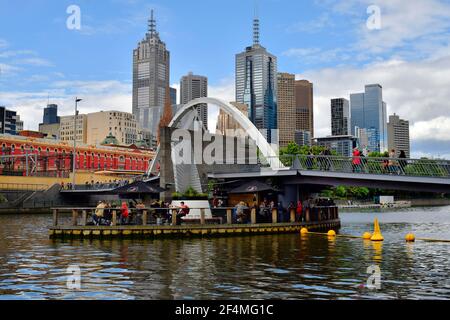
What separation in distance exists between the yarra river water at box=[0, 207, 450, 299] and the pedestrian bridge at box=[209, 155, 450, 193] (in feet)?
16.4

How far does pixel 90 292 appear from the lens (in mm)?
16281

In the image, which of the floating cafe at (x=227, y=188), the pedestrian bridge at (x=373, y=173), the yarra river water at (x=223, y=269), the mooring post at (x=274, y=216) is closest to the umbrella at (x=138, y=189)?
the floating cafe at (x=227, y=188)

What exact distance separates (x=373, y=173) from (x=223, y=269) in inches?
880

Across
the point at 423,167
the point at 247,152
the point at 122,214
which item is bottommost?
the point at 122,214

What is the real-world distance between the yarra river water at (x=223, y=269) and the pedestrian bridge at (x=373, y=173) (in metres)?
5.01

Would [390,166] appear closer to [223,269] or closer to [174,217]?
[174,217]

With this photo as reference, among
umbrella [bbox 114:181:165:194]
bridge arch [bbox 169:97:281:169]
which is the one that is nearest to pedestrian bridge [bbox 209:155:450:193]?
bridge arch [bbox 169:97:281:169]

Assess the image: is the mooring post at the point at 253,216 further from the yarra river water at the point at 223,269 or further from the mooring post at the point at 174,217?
the mooring post at the point at 174,217

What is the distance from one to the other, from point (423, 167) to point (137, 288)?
26.8 metres

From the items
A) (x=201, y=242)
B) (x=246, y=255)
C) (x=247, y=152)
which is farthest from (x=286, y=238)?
(x=247, y=152)

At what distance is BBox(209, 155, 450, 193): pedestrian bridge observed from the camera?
3650cm

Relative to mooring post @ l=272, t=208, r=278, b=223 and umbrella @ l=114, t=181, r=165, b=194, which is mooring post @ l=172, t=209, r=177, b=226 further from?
mooring post @ l=272, t=208, r=278, b=223
